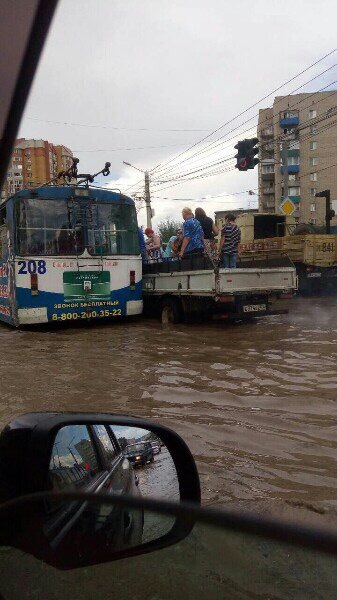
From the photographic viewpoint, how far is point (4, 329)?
1085 centimetres

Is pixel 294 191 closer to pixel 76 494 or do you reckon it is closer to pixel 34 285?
pixel 34 285

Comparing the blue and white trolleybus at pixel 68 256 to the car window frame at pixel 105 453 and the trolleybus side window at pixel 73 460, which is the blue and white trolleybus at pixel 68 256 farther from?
the trolleybus side window at pixel 73 460

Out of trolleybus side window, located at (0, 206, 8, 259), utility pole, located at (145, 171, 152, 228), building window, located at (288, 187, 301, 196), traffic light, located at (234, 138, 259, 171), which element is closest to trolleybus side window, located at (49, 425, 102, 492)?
trolleybus side window, located at (0, 206, 8, 259)

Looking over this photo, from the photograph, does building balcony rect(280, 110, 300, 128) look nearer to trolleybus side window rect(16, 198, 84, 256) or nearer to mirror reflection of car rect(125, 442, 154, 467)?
trolleybus side window rect(16, 198, 84, 256)

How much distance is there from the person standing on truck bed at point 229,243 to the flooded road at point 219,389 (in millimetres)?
1342

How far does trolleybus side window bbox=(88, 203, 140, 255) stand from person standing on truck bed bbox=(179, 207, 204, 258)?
4.10 feet

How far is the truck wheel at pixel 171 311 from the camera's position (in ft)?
34.5

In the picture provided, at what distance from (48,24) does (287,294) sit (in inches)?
358

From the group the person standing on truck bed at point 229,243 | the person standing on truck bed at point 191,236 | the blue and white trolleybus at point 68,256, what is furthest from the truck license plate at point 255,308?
the blue and white trolleybus at point 68,256

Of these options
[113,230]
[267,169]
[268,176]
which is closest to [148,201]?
[113,230]

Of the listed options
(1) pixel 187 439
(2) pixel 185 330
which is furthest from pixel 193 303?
(1) pixel 187 439

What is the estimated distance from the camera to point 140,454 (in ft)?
5.62

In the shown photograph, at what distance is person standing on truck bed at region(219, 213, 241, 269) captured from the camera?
9.72m

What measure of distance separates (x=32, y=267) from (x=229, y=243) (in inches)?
153
